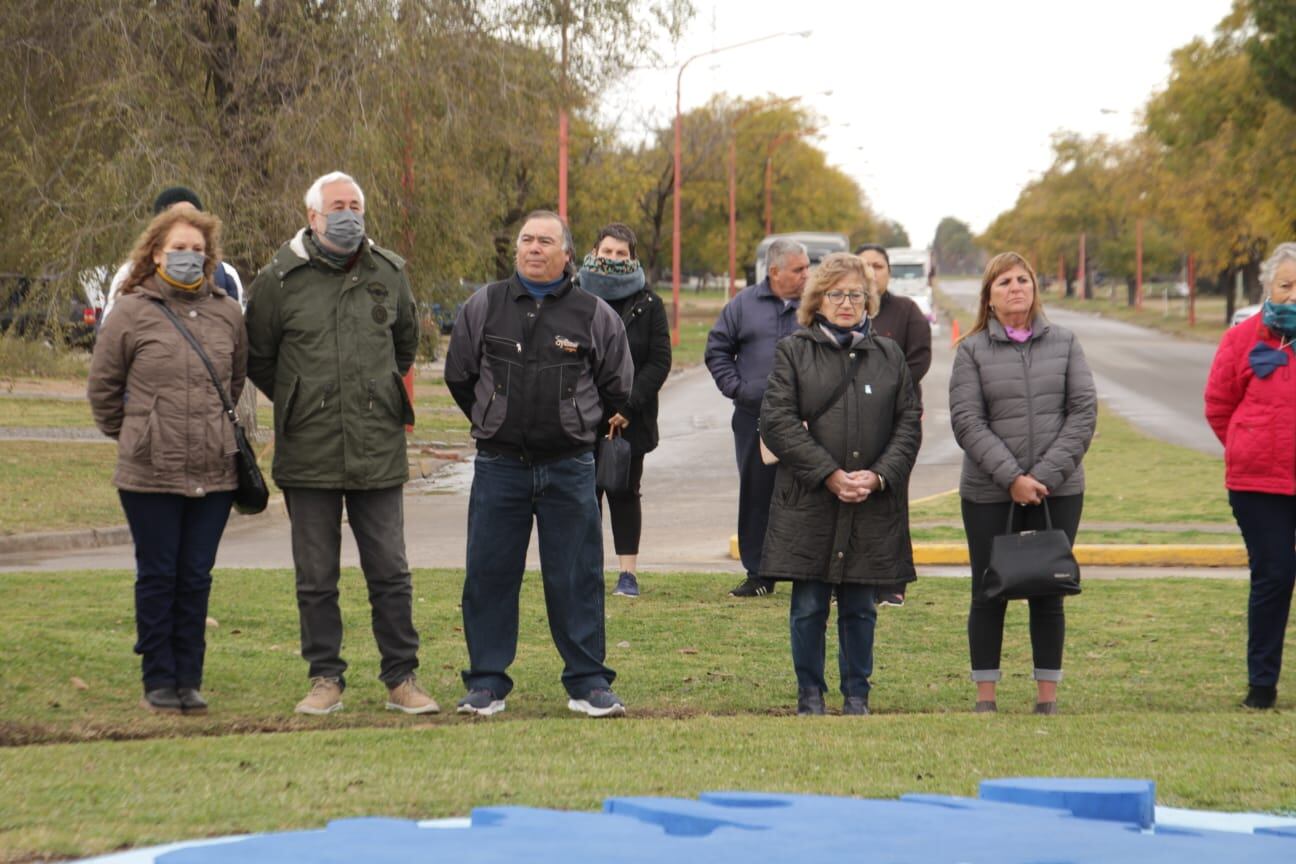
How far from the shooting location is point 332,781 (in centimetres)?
560

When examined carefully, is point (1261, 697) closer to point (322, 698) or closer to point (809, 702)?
point (809, 702)

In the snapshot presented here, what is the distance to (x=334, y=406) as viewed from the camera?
6941 millimetres

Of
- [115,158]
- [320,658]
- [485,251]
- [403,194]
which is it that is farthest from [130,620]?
[485,251]

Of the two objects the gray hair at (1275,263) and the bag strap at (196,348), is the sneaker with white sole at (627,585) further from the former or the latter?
the gray hair at (1275,263)

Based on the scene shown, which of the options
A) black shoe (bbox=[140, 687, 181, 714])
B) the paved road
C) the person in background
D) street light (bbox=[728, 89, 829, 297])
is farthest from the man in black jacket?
street light (bbox=[728, 89, 829, 297])

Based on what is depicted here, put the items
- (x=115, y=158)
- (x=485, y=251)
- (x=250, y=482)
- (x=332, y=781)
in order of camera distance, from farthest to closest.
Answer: (x=485, y=251)
(x=115, y=158)
(x=250, y=482)
(x=332, y=781)

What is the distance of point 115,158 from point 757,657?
1177 centimetres

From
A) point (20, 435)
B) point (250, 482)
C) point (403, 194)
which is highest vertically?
point (403, 194)

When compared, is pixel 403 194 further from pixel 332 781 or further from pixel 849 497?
pixel 332 781

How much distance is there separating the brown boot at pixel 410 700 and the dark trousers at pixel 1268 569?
3.43 meters

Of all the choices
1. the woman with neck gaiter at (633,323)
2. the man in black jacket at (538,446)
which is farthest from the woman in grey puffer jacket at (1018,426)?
the woman with neck gaiter at (633,323)

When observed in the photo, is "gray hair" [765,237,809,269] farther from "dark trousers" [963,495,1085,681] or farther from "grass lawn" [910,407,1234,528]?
"grass lawn" [910,407,1234,528]

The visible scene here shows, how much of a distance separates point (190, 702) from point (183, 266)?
5.46ft

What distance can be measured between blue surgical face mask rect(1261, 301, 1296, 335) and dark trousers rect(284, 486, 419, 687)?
359 cm
